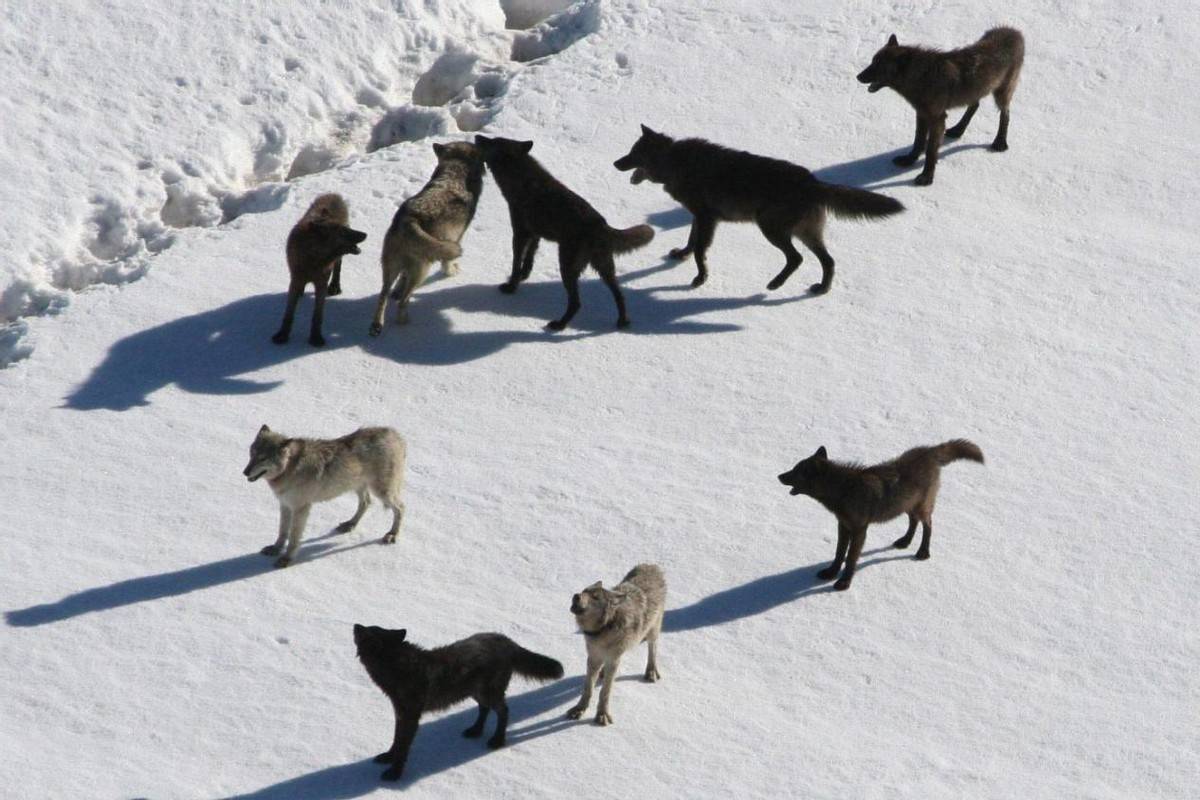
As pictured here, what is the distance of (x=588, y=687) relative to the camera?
12656mm

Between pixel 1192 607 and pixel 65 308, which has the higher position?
pixel 65 308

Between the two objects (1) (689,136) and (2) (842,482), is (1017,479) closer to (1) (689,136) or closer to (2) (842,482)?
(2) (842,482)

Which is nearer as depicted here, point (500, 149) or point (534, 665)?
point (534, 665)

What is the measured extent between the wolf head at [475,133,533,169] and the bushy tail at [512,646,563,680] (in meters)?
6.64

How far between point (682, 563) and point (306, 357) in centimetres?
427

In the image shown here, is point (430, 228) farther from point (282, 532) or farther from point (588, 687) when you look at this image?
point (588, 687)

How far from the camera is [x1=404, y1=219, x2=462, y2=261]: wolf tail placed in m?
16.8

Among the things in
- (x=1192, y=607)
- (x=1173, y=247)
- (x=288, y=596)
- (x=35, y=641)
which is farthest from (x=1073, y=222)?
(x=35, y=641)

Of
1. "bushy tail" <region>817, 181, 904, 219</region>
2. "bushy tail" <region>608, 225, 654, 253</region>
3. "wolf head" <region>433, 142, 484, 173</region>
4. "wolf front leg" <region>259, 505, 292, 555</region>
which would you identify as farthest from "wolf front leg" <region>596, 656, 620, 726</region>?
"wolf head" <region>433, 142, 484, 173</region>

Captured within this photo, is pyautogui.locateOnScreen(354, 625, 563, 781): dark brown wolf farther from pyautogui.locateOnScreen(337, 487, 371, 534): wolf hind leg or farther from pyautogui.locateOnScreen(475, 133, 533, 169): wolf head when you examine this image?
pyautogui.locateOnScreen(475, 133, 533, 169): wolf head

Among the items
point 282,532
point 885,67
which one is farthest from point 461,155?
point 282,532

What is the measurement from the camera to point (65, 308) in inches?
676

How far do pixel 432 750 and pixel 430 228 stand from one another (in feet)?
19.9

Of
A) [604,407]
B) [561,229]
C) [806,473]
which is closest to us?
[806,473]
